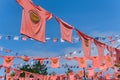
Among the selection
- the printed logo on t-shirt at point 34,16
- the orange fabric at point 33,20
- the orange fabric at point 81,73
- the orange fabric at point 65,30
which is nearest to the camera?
the orange fabric at point 33,20

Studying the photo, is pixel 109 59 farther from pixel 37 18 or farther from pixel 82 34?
pixel 37 18

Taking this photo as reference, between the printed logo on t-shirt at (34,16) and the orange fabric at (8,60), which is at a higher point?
the printed logo on t-shirt at (34,16)

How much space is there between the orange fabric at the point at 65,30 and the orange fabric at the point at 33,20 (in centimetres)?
80

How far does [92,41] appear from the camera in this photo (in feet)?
50.7

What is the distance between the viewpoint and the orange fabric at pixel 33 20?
1020 centimetres

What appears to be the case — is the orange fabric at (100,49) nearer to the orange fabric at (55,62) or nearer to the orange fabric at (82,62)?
the orange fabric at (82,62)

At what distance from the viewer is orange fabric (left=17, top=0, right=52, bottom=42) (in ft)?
33.5

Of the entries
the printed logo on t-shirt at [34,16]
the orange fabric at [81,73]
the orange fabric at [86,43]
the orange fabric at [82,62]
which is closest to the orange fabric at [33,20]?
the printed logo on t-shirt at [34,16]

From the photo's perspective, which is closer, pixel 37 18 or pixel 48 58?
pixel 37 18

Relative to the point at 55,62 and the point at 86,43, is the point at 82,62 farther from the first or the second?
the point at 86,43

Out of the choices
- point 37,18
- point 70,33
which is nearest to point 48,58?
point 70,33

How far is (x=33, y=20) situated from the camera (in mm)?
10789

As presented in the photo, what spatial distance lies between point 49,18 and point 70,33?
5.56ft

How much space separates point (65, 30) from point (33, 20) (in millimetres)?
2332
